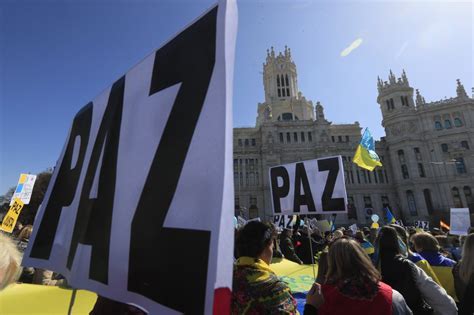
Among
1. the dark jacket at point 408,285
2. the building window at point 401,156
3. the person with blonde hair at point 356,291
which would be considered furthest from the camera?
the building window at point 401,156

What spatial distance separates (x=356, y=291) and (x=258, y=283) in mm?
820

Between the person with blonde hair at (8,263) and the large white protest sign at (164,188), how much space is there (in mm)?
196

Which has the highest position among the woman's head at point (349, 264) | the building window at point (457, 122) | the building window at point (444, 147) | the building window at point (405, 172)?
the building window at point (457, 122)

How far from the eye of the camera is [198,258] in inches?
43.0

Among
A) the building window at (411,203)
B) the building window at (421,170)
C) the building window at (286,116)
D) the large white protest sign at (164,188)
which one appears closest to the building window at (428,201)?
the building window at (411,203)

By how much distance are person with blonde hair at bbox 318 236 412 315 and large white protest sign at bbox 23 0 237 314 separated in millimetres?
1582

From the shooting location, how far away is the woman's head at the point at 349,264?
2.25 meters

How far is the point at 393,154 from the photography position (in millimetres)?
46688

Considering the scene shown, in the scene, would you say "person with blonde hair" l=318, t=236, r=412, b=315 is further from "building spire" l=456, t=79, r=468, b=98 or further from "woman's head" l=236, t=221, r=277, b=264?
"building spire" l=456, t=79, r=468, b=98

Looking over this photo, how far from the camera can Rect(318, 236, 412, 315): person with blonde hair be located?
212cm

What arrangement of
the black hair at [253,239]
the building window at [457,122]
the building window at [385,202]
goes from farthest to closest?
the building window at [385,202] < the building window at [457,122] < the black hair at [253,239]

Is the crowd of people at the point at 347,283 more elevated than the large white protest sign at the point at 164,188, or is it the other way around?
the large white protest sign at the point at 164,188

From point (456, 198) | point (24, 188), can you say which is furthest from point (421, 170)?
point (24, 188)

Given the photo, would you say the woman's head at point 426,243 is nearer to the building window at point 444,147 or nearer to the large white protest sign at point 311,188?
the large white protest sign at point 311,188
